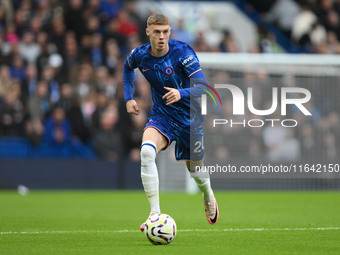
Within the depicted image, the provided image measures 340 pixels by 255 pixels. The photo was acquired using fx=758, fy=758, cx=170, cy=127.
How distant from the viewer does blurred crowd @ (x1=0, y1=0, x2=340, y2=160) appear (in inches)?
725

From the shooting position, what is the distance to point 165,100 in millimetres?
8734

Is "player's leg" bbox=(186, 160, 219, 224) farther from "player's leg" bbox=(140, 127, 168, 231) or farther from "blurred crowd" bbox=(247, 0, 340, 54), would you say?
"blurred crowd" bbox=(247, 0, 340, 54)

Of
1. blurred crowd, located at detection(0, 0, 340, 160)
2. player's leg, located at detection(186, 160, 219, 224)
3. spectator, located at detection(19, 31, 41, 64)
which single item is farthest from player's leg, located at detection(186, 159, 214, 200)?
spectator, located at detection(19, 31, 41, 64)

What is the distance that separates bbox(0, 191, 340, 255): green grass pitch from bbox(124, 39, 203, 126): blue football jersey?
4.74 ft

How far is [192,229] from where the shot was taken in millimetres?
9664

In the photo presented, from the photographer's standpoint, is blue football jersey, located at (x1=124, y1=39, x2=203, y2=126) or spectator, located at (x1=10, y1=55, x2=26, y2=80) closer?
blue football jersey, located at (x1=124, y1=39, x2=203, y2=126)

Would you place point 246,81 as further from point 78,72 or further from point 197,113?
point 197,113

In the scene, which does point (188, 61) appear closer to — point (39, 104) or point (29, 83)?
point (39, 104)

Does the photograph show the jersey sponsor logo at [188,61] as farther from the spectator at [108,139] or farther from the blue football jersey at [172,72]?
the spectator at [108,139]

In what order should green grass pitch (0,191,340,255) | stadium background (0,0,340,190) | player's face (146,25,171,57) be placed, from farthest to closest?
1. stadium background (0,0,340,190)
2. player's face (146,25,171,57)
3. green grass pitch (0,191,340,255)

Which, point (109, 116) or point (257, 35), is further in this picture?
point (257, 35)

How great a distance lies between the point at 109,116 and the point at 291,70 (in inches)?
180

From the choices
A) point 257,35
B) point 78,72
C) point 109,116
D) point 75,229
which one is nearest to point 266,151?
point 109,116

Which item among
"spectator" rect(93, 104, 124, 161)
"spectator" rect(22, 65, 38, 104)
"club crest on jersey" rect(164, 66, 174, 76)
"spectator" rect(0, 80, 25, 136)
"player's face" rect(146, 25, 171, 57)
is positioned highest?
"player's face" rect(146, 25, 171, 57)
